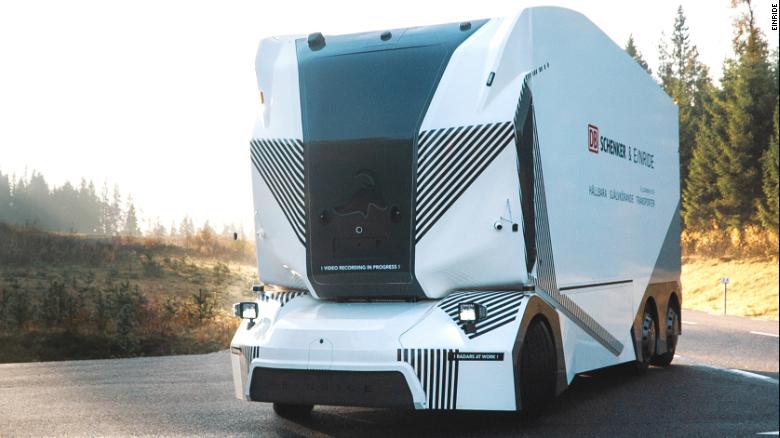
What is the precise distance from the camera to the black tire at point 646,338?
38.5 feet

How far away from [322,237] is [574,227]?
95.4 inches

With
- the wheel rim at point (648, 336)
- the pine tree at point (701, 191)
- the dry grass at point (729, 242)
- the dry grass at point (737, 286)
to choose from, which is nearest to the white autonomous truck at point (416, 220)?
the wheel rim at point (648, 336)

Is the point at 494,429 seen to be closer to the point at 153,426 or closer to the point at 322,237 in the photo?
the point at 322,237

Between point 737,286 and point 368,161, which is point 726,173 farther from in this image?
point 368,161

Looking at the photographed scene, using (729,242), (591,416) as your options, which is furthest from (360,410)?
(729,242)

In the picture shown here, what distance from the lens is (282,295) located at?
28.4 feet

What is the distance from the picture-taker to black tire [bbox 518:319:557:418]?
789 cm

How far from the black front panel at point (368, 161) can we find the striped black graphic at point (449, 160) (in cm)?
10

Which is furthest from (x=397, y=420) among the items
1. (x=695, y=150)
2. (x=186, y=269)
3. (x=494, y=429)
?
(x=695, y=150)

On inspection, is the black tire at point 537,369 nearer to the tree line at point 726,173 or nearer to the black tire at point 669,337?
the black tire at point 669,337

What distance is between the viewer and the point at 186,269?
29141 millimetres

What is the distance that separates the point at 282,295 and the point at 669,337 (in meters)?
6.42

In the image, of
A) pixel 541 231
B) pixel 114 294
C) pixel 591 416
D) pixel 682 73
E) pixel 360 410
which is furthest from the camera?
pixel 682 73

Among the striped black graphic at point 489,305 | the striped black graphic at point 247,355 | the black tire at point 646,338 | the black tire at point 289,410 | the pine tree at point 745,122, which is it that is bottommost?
the black tire at point 289,410
